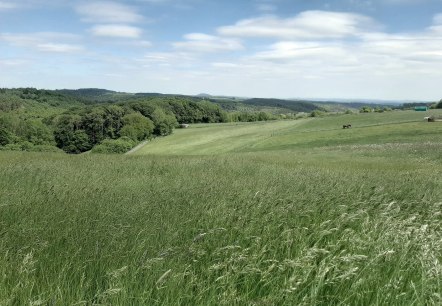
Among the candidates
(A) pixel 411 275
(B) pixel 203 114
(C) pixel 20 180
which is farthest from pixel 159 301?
(B) pixel 203 114

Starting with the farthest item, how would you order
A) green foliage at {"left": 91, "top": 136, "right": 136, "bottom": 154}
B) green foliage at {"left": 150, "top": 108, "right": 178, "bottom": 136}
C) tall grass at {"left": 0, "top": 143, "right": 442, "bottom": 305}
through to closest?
green foliage at {"left": 150, "top": 108, "right": 178, "bottom": 136}
green foliage at {"left": 91, "top": 136, "right": 136, "bottom": 154}
tall grass at {"left": 0, "top": 143, "right": 442, "bottom": 305}

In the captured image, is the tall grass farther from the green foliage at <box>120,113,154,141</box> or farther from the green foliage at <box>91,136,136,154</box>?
the green foliage at <box>120,113,154,141</box>

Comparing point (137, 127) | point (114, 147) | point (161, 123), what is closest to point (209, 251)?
point (114, 147)

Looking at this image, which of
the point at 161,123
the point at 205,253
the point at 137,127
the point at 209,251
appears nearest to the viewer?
the point at 205,253

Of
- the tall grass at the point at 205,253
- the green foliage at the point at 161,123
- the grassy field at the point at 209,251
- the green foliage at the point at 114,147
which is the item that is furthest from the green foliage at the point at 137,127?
the tall grass at the point at 205,253

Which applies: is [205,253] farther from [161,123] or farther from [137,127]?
[161,123]

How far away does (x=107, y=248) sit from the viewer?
401 cm

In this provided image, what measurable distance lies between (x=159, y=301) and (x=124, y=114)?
13390 cm

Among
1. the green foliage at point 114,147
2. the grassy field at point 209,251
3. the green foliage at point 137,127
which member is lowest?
the green foliage at point 114,147

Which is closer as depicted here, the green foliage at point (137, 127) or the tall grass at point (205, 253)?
the tall grass at point (205, 253)

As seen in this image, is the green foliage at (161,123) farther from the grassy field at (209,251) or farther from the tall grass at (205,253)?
the tall grass at (205,253)

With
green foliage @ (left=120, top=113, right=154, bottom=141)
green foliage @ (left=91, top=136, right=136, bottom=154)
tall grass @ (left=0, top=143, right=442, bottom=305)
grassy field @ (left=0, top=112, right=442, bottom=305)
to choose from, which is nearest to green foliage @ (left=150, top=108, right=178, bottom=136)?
green foliage @ (left=120, top=113, right=154, bottom=141)

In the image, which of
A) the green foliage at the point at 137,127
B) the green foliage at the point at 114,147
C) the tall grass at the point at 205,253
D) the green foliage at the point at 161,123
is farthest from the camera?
the green foliage at the point at 161,123

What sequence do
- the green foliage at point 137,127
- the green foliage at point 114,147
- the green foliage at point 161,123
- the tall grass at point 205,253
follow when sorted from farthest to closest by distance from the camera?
the green foliage at point 161,123 < the green foliage at point 137,127 < the green foliage at point 114,147 < the tall grass at point 205,253
